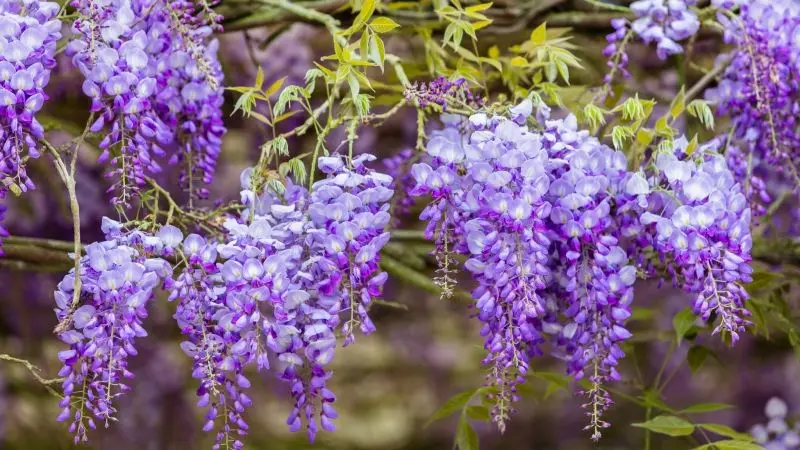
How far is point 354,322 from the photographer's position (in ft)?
4.09

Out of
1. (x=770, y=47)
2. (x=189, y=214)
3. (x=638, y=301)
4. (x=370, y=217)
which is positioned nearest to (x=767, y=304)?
(x=770, y=47)

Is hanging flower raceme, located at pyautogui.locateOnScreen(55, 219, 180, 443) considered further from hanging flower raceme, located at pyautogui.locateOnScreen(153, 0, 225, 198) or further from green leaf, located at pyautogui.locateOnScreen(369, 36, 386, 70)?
green leaf, located at pyautogui.locateOnScreen(369, 36, 386, 70)

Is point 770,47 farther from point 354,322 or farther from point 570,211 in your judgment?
point 354,322

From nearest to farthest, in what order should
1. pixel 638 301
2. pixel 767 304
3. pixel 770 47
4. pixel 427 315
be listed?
pixel 770 47 < pixel 767 304 < pixel 638 301 < pixel 427 315

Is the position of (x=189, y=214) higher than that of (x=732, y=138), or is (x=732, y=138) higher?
(x=732, y=138)

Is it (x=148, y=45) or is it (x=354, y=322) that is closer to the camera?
(x=354, y=322)

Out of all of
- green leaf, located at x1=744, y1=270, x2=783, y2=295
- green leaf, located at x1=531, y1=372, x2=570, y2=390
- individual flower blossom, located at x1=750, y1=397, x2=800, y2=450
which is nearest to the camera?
green leaf, located at x1=744, y1=270, x2=783, y2=295

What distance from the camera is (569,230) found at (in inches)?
50.8

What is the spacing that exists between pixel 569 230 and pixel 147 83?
52 cm

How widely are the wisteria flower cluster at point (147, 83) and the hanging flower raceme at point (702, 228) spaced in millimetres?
544

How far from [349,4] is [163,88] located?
315 millimetres

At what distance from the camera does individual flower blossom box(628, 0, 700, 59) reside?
154cm

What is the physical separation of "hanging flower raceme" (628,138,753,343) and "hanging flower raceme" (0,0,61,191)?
2.26ft

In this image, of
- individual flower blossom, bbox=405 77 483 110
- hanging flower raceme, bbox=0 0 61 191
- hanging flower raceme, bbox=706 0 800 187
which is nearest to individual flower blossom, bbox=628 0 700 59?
hanging flower raceme, bbox=706 0 800 187
